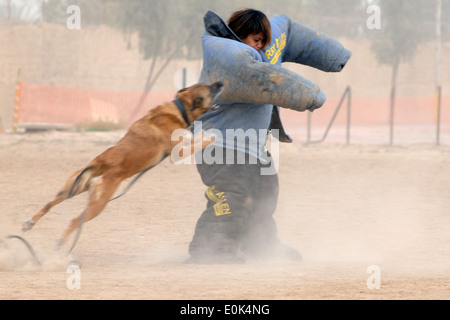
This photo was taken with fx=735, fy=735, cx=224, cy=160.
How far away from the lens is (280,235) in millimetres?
6406

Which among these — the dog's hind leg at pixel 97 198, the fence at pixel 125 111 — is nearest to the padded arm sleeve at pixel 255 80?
the dog's hind leg at pixel 97 198

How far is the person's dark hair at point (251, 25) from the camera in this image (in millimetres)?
4844

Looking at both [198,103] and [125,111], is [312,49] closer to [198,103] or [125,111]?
[198,103]

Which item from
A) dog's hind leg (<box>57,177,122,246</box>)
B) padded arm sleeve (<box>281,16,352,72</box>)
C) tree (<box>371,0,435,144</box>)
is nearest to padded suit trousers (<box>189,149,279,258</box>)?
dog's hind leg (<box>57,177,122,246</box>)

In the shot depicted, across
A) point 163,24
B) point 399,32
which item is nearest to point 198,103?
point 163,24

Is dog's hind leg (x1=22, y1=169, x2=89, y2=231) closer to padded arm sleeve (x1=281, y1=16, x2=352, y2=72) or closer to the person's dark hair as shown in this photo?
the person's dark hair

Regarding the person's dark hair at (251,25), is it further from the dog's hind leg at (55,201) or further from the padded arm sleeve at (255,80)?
the dog's hind leg at (55,201)

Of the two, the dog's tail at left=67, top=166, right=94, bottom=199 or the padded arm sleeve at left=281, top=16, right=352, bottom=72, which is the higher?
the padded arm sleeve at left=281, top=16, right=352, bottom=72

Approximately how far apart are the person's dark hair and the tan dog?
0.47 meters

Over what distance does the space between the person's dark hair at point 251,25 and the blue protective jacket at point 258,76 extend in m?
0.09

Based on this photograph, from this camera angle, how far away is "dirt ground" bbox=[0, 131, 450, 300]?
12.3 feet

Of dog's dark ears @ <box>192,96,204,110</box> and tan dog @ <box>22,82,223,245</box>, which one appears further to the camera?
dog's dark ears @ <box>192,96,204,110</box>

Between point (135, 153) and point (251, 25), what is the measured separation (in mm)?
1142

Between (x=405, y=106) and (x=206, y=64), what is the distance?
2818 centimetres
